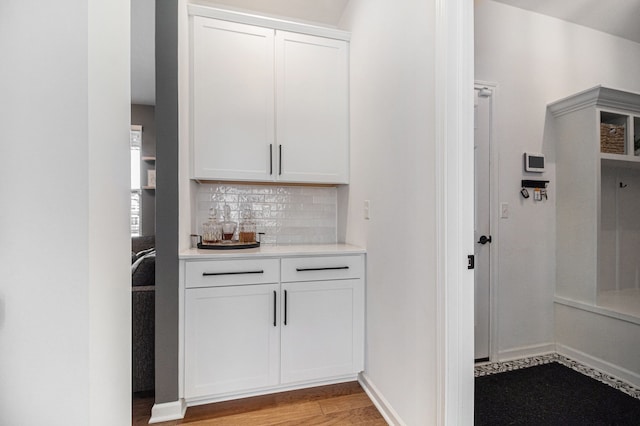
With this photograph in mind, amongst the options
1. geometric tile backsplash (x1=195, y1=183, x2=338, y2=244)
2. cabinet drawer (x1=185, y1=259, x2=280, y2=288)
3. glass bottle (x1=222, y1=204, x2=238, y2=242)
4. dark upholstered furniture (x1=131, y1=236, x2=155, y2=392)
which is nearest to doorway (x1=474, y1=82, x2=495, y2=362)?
geometric tile backsplash (x1=195, y1=183, x2=338, y2=244)

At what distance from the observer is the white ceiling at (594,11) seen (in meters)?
2.24

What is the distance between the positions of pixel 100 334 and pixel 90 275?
17 centimetres

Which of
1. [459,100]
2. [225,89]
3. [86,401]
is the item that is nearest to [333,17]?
[225,89]

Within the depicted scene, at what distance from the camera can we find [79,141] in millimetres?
667

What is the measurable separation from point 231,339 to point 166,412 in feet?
1.70

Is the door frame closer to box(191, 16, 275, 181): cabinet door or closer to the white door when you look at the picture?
the white door

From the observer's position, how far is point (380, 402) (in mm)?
1740

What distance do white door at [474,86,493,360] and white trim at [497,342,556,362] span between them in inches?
5.8

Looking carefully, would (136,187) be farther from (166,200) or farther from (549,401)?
(549,401)

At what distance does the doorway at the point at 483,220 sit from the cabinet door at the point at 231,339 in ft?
5.21

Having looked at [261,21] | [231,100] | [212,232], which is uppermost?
[261,21]

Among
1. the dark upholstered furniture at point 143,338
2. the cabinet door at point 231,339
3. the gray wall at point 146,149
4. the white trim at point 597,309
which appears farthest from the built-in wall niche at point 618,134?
the gray wall at point 146,149

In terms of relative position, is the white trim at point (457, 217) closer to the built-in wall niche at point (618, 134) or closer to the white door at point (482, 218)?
the white door at point (482, 218)

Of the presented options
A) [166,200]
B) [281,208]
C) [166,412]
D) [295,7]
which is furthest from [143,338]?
[295,7]
